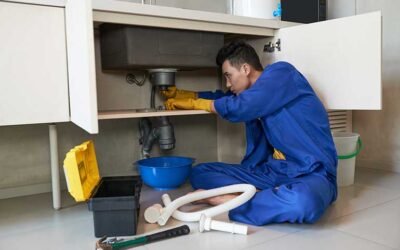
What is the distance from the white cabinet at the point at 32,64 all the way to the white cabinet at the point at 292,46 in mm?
42

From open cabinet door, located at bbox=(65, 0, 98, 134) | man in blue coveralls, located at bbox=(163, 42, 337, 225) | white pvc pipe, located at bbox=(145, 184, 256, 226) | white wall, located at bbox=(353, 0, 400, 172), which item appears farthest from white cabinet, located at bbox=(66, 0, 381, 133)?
white wall, located at bbox=(353, 0, 400, 172)

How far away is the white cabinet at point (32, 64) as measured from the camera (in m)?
1.17

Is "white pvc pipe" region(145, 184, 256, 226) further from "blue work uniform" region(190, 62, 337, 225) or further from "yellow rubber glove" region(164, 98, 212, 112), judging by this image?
"yellow rubber glove" region(164, 98, 212, 112)

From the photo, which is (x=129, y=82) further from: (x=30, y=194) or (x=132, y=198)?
(x=132, y=198)

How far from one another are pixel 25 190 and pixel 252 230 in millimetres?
1044

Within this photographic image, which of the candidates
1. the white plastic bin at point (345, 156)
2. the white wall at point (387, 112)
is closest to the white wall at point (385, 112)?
the white wall at point (387, 112)

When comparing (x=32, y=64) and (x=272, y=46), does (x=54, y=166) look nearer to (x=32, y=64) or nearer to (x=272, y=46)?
(x=32, y=64)

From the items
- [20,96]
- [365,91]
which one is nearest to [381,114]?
[365,91]

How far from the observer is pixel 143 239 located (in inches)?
40.6

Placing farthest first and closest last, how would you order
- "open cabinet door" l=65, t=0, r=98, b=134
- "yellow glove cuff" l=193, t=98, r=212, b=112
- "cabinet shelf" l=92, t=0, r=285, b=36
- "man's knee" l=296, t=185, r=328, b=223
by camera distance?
"yellow glove cuff" l=193, t=98, r=212, b=112
"cabinet shelf" l=92, t=0, r=285, b=36
"man's knee" l=296, t=185, r=328, b=223
"open cabinet door" l=65, t=0, r=98, b=134

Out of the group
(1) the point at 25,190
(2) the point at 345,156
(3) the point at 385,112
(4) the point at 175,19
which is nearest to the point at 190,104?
(4) the point at 175,19

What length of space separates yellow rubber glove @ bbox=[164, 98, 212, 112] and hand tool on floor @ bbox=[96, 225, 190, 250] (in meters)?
0.55

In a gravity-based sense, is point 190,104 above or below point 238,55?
below

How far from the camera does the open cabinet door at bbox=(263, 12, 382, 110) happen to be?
126cm
